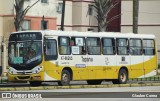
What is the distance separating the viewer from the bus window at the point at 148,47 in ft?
138

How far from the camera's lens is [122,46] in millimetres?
40219

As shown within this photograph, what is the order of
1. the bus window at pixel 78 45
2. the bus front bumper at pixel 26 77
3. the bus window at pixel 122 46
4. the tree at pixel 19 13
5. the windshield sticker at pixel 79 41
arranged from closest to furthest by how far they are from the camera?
the bus front bumper at pixel 26 77
the bus window at pixel 78 45
the windshield sticker at pixel 79 41
the bus window at pixel 122 46
the tree at pixel 19 13

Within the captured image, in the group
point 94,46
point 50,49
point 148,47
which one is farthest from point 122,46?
point 50,49

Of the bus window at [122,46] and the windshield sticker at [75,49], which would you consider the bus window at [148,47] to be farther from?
the windshield sticker at [75,49]

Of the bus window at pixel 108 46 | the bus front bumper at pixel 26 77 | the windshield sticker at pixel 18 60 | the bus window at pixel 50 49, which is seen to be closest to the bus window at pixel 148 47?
the bus window at pixel 108 46

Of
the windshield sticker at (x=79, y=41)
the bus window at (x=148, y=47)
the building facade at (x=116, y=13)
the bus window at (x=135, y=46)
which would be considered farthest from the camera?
the building facade at (x=116, y=13)

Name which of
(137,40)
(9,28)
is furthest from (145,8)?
(137,40)

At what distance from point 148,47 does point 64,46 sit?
8.04m

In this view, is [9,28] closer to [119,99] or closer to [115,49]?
[115,49]

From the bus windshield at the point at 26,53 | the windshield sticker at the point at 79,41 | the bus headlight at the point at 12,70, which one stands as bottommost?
the bus headlight at the point at 12,70

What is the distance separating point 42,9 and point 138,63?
99.1 feet

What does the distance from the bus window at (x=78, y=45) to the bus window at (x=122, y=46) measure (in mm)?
3115

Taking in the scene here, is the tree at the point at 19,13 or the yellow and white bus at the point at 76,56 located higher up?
the tree at the point at 19,13

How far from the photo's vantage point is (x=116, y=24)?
83.6 m
